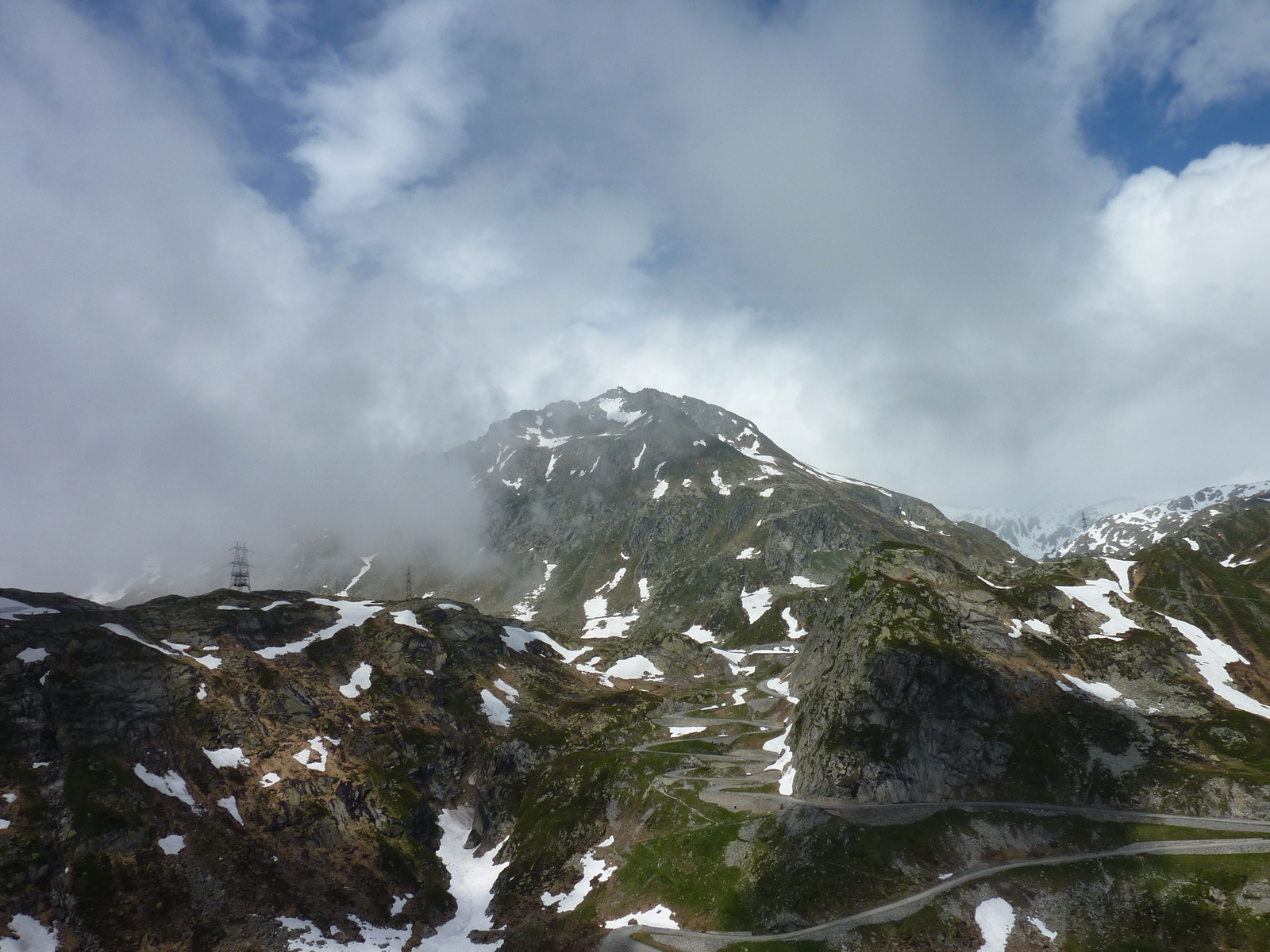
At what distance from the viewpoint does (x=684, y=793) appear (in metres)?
95.1

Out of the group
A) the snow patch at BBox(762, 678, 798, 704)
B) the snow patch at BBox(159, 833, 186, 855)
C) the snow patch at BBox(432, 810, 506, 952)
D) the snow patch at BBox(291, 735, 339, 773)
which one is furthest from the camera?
the snow patch at BBox(762, 678, 798, 704)

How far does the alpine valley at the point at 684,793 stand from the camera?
69.6 m

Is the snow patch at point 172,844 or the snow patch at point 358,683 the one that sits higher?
the snow patch at point 358,683

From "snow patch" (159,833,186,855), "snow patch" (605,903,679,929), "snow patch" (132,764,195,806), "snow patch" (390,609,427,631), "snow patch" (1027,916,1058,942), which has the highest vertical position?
"snow patch" (390,609,427,631)

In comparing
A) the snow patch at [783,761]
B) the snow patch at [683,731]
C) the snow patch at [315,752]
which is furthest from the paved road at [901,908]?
the snow patch at [315,752]

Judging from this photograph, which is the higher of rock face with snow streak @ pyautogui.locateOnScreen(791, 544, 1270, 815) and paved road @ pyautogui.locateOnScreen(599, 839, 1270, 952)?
rock face with snow streak @ pyautogui.locateOnScreen(791, 544, 1270, 815)

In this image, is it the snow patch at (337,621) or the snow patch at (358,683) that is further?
the snow patch at (337,621)

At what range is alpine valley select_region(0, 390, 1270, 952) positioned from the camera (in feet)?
228

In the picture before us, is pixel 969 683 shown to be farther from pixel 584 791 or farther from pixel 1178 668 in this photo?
pixel 584 791

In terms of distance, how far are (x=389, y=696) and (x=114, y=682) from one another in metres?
43.0

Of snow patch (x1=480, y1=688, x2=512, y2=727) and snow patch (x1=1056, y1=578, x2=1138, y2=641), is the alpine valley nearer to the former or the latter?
snow patch (x1=1056, y1=578, x2=1138, y2=641)

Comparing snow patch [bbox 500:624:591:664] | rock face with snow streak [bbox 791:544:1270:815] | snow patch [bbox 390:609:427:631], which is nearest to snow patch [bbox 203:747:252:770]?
snow patch [bbox 390:609:427:631]

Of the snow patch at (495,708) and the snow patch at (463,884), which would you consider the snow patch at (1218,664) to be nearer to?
the snow patch at (463,884)

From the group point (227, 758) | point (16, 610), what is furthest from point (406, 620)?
point (16, 610)
